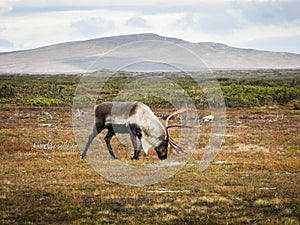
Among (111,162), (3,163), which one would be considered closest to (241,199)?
(111,162)

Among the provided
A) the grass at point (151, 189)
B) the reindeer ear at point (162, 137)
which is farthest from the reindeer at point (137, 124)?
the grass at point (151, 189)

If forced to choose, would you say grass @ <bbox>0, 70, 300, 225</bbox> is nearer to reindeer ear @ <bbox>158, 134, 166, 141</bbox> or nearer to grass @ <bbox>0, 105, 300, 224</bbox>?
grass @ <bbox>0, 105, 300, 224</bbox>

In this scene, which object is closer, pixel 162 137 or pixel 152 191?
pixel 152 191

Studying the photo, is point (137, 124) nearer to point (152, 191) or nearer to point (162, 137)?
point (162, 137)

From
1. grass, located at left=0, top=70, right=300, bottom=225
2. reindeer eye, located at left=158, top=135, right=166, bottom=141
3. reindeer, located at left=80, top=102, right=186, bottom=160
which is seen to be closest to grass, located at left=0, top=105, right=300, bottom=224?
grass, located at left=0, top=70, right=300, bottom=225

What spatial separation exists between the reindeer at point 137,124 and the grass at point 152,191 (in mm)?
1429

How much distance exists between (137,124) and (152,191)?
15.6 feet

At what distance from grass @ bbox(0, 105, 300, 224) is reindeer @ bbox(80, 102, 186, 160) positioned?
56.3 inches

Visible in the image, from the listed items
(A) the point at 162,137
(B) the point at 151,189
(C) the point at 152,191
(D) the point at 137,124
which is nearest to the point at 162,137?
(A) the point at 162,137

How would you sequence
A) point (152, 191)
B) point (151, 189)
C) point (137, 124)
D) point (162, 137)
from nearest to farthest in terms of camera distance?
1. point (152, 191)
2. point (151, 189)
3. point (162, 137)
4. point (137, 124)

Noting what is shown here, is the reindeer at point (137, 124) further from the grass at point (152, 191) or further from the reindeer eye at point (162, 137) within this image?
the grass at point (152, 191)

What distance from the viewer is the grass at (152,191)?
46.3 feet

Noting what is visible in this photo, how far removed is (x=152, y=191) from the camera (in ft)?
58.5

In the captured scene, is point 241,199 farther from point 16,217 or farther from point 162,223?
point 16,217
